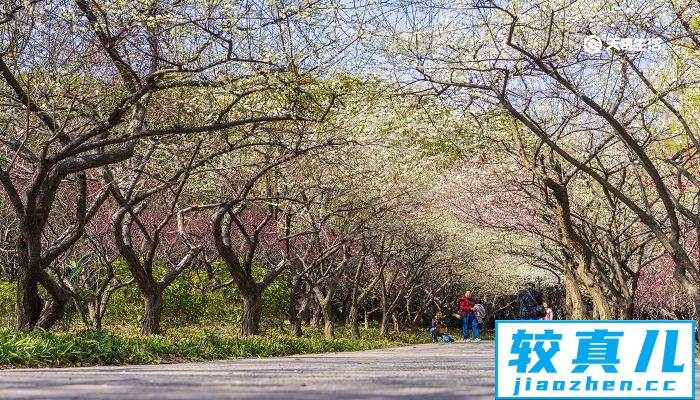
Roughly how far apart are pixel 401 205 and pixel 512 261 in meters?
23.1

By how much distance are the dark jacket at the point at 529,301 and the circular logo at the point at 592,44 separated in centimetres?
5021

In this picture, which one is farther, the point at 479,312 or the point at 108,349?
the point at 479,312

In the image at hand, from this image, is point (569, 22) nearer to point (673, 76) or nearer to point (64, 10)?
point (673, 76)

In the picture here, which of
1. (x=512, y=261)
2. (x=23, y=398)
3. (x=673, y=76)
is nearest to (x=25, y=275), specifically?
(x=23, y=398)

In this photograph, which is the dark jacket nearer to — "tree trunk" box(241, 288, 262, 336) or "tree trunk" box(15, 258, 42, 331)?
"tree trunk" box(241, 288, 262, 336)

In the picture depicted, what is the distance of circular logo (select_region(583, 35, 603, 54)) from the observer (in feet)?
43.0

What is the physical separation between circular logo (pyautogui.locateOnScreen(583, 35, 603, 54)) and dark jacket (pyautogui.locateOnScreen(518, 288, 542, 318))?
165 feet

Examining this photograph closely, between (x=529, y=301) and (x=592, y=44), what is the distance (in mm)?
53857

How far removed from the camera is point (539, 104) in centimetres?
1992

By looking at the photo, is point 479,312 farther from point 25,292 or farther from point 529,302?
point 529,302

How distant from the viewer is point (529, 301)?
65188 millimetres

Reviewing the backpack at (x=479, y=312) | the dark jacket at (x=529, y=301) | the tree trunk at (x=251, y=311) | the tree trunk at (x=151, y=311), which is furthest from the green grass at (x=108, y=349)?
the dark jacket at (x=529, y=301)

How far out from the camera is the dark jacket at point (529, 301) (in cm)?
6259

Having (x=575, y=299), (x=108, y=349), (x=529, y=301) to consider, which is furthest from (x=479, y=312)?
(x=529, y=301)
